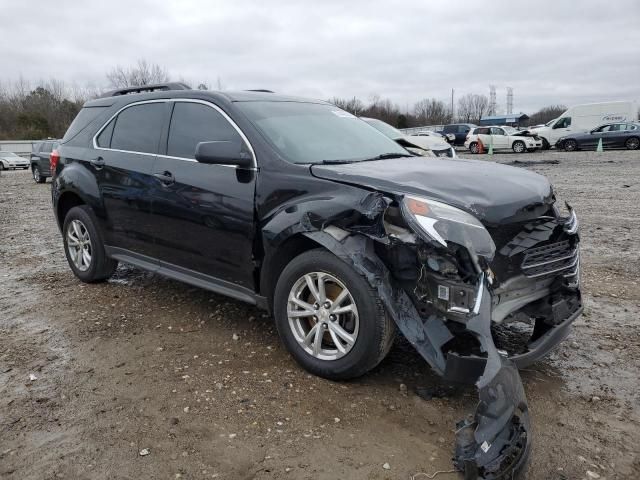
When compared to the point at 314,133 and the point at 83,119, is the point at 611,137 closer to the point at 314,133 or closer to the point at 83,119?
the point at 314,133

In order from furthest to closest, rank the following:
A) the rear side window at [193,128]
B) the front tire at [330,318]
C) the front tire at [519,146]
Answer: the front tire at [519,146] < the rear side window at [193,128] < the front tire at [330,318]

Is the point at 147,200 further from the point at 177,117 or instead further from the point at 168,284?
the point at 168,284

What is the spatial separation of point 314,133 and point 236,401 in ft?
6.78

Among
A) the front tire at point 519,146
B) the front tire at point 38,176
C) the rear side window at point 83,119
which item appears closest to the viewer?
the rear side window at point 83,119

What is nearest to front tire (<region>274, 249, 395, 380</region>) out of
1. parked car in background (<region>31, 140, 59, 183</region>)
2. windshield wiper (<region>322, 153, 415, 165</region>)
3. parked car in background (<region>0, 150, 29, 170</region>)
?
windshield wiper (<region>322, 153, 415, 165</region>)

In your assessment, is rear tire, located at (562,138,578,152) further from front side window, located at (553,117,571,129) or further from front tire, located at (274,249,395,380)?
front tire, located at (274,249,395,380)

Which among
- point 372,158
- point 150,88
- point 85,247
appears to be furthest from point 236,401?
point 150,88

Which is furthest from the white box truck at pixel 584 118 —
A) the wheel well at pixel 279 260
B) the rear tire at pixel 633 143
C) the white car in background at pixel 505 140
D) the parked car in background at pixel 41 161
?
the wheel well at pixel 279 260

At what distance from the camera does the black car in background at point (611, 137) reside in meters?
26.2

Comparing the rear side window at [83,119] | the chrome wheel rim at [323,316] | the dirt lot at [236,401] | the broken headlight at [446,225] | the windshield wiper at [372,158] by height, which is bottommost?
the dirt lot at [236,401]

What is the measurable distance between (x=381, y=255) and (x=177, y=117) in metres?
2.33

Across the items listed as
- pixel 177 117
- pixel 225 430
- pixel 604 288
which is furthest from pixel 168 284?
pixel 604 288

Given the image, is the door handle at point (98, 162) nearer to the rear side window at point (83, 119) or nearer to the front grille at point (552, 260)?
the rear side window at point (83, 119)

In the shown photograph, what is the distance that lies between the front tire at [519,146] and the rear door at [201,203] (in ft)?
88.8
